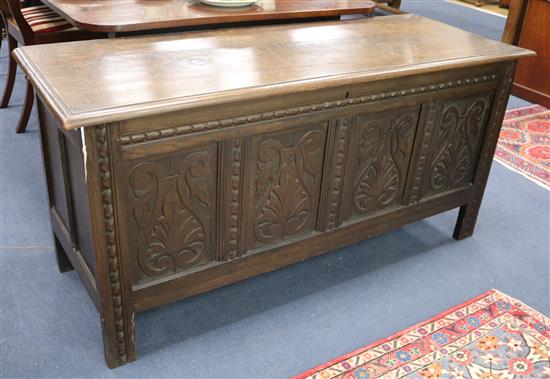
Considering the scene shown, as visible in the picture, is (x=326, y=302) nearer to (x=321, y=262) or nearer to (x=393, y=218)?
(x=321, y=262)

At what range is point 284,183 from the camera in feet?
6.13

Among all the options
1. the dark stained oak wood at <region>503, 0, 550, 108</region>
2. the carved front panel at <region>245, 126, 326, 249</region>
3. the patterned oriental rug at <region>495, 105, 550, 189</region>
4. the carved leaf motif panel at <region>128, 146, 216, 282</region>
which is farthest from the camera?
the dark stained oak wood at <region>503, 0, 550, 108</region>

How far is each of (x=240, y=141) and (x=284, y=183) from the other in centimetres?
25

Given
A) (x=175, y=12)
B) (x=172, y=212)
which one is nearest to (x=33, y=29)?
(x=175, y=12)

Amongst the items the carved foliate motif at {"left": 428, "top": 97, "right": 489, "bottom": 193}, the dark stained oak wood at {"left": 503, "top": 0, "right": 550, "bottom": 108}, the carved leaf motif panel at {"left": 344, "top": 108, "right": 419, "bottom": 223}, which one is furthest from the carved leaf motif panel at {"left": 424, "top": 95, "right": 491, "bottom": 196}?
the dark stained oak wood at {"left": 503, "top": 0, "right": 550, "bottom": 108}

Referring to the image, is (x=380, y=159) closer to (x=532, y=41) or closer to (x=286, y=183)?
(x=286, y=183)

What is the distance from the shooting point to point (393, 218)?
2250mm

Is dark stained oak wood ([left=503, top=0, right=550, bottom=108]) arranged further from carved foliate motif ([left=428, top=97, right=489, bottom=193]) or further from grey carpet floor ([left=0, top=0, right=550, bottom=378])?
carved foliate motif ([left=428, top=97, right=489, bottom=193])

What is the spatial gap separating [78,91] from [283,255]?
87 cm

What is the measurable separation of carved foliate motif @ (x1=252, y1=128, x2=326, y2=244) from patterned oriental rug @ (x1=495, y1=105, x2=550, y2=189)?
164 cm

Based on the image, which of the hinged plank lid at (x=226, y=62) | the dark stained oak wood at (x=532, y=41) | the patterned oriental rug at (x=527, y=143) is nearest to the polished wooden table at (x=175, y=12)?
the hinged plank lid at (x=226, y=62)

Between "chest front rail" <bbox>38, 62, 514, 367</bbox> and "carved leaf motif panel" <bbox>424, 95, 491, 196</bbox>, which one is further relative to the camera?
"carved leaf motif panel" <bbox>424, 95, 491, 196</bbox>

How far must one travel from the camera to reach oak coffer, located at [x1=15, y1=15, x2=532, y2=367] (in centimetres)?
154

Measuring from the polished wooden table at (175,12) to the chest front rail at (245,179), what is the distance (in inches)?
19.4
